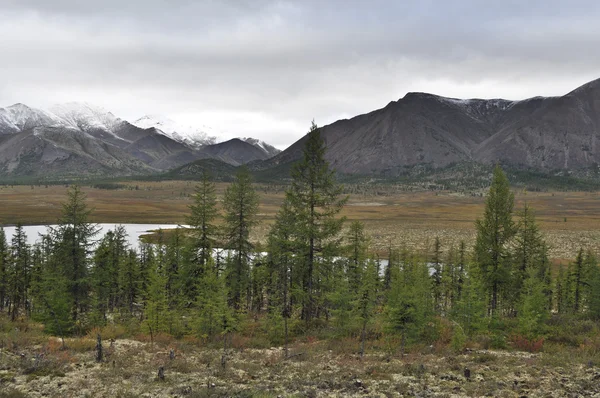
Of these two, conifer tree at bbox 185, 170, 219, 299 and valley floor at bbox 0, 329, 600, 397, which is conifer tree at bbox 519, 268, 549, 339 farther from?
conifer tree at bbox 185, 170, 219, 299

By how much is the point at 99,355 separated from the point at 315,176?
14.5 m

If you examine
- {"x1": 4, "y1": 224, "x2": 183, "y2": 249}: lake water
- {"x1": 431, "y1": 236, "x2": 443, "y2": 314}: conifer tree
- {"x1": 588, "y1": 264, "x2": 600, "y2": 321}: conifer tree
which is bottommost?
{"x1": 4, "y1": 224, "x2": 183, "y2": 249}: lake water

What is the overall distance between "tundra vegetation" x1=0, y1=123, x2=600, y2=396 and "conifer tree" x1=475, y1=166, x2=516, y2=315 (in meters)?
0.09

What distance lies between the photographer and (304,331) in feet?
75.6

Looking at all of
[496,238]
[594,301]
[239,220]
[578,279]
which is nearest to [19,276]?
[239,220]

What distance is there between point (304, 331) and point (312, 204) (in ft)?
24.8

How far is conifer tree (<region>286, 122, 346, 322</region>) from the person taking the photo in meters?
23.6

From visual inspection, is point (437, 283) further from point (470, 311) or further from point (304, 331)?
point (304, 331)

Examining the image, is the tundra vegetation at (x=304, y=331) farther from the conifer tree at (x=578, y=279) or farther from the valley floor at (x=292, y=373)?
the conifer tree at (x=578, y=279)

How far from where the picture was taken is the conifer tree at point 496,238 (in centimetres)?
2816

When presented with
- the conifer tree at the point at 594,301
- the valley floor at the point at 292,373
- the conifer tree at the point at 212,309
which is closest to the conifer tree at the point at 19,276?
the valley floor at the point at 292,373

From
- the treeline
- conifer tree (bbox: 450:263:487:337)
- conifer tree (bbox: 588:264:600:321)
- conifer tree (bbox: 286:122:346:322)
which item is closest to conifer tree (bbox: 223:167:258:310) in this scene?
the treeline

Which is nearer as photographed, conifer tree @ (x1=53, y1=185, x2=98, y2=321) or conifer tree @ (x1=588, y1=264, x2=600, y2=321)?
conifer tree @ (x1=588, y1=264, x2=600, y2=321)

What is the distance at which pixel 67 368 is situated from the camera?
46.7 feet
